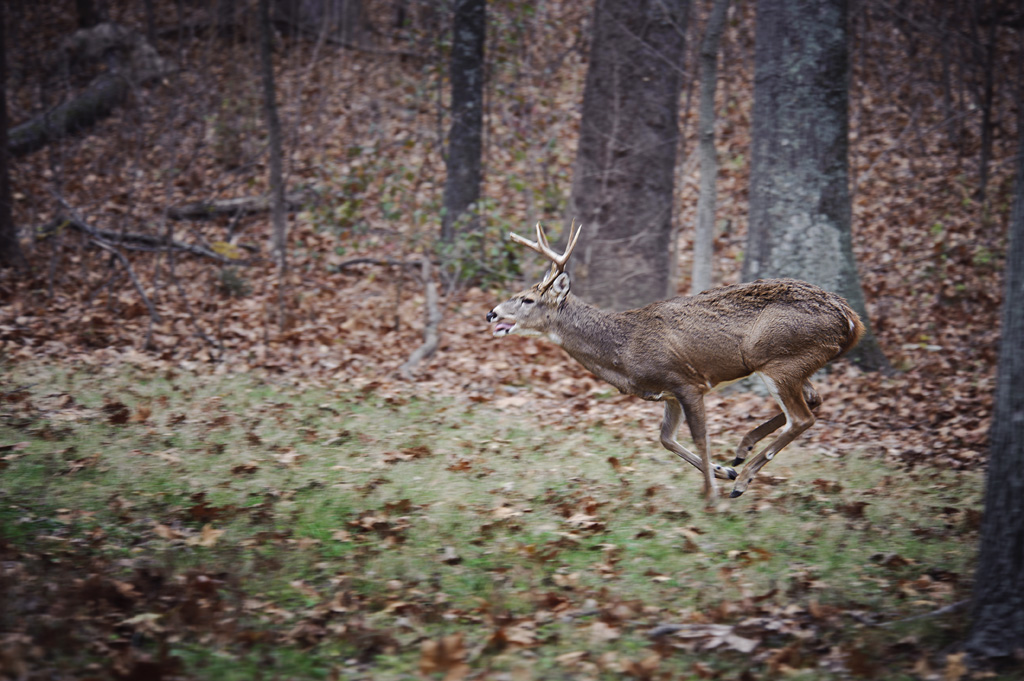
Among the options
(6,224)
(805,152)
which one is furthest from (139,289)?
(805,152)

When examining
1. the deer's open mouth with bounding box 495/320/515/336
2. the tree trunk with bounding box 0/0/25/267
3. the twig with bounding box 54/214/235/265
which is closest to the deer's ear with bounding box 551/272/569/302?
the deer's open mouth with bounding box 495/320/515/336

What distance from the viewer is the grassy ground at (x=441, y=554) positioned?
13.0 feet

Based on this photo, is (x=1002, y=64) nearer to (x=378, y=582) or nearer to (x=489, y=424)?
(x=489, y=424)

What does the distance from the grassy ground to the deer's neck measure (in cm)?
76

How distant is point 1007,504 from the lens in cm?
396

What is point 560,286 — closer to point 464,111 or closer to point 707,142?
point 707,142

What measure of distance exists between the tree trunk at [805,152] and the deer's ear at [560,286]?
11.2ft

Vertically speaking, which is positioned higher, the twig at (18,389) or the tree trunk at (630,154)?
the tree trunk at (630,154)

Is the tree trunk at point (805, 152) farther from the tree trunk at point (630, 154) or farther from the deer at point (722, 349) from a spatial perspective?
the deer at point (722, 349)

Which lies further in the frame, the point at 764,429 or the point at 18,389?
the point at 18,389

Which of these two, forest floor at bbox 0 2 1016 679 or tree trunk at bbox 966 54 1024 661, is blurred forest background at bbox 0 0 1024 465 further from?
tree trunk at bbox 966 54 1024 661

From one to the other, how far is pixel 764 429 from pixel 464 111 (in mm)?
9187

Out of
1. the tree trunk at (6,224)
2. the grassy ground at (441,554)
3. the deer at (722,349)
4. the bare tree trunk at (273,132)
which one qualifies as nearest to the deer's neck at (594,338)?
the deer at (722,349)

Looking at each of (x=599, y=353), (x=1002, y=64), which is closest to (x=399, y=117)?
(x=1002, y=64)
